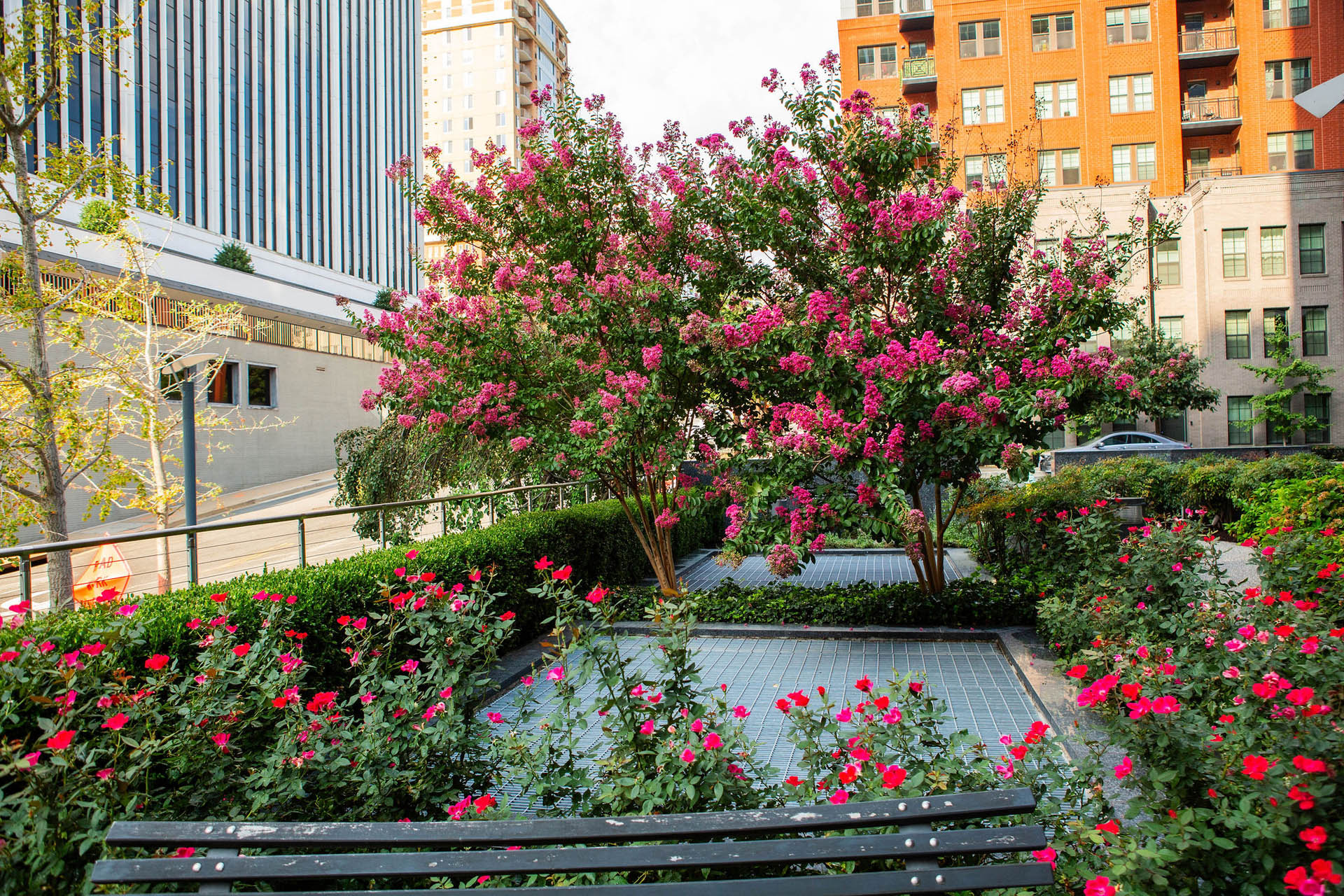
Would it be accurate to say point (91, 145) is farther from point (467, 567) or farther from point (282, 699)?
point (282, 699)

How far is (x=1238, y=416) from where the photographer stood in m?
28.6

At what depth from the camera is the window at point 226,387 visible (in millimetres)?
27969

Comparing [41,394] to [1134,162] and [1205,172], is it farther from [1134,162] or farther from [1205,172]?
[1205,172]

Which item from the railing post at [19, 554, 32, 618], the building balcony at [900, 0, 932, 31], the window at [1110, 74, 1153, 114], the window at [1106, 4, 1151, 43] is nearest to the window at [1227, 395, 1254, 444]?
the window at [1110, 74, 1153, 114]

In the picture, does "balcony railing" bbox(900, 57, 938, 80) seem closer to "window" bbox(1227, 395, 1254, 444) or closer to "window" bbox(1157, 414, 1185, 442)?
"window" bbox(1157, 414, 1185, 442)

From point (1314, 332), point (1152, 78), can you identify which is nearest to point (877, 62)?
point (1152, 78)

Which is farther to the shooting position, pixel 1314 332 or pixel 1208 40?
pixel 1208 40

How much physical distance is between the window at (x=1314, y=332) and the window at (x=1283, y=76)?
9.15 meters

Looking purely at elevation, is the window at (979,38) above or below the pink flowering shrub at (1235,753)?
above

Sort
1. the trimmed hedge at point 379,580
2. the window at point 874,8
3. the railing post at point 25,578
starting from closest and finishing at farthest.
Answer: the trimmed hedge at point 379,580, the railing post at point 25,578, the window at point 874,8

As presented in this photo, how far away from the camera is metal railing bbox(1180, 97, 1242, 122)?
30797 mm

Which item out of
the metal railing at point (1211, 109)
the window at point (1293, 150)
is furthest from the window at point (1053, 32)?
the window at point (1293, 150)

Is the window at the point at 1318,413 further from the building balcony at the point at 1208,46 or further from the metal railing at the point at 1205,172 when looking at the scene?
the building balcony at the point at 1208,46

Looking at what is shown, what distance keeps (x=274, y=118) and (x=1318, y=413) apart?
55.0 m
